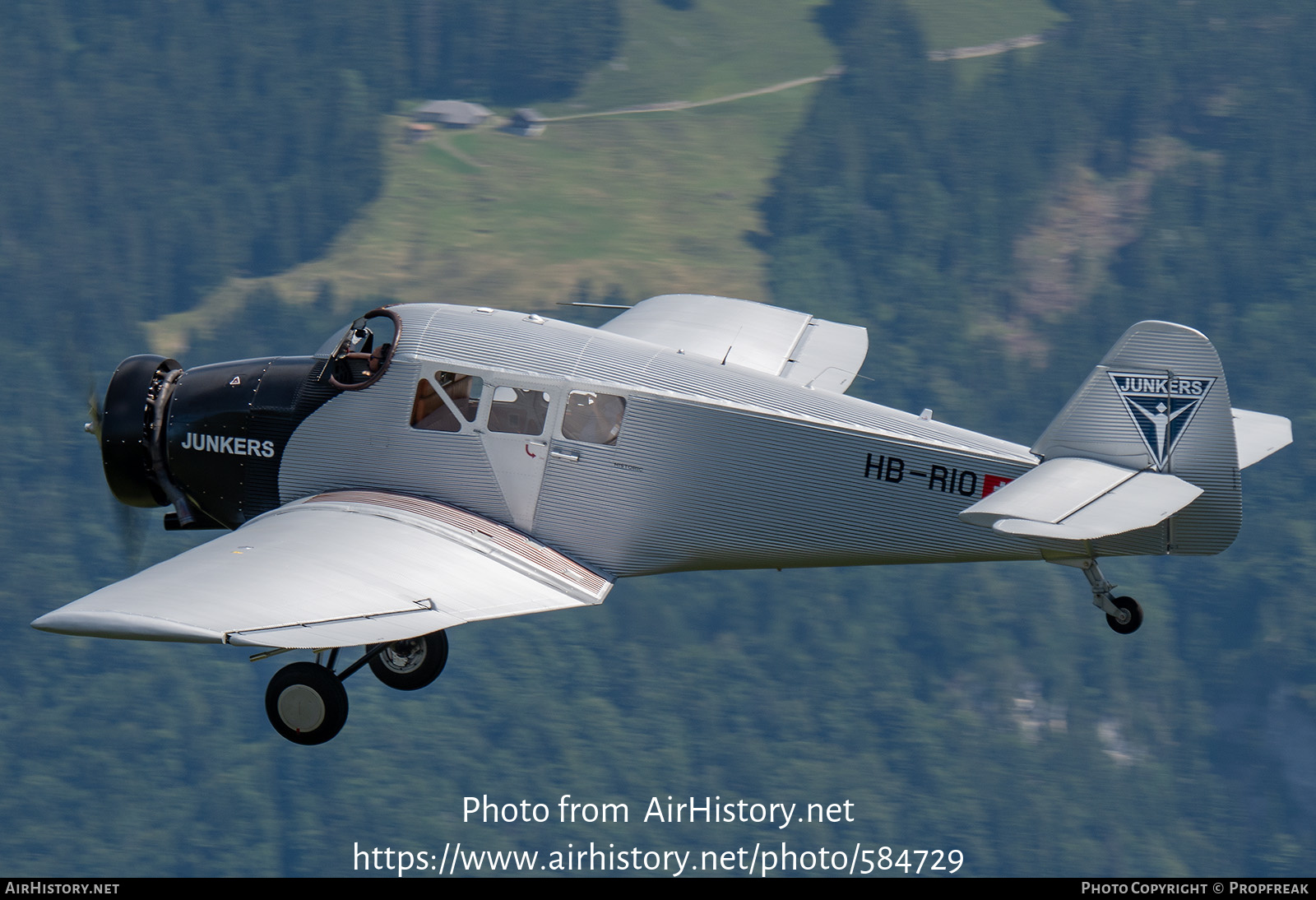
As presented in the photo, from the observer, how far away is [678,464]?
49.8 ft

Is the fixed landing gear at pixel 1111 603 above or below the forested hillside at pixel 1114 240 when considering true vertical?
above

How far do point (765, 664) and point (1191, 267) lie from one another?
50025mm

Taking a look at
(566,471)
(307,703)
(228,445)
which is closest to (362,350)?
(228,445)

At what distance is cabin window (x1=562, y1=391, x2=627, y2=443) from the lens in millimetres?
15266

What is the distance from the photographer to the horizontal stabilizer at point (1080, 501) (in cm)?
1273

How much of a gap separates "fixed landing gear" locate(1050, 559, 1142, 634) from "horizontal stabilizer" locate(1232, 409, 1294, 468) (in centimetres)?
165

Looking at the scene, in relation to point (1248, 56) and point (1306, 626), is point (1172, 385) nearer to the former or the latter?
point (1306, 626)

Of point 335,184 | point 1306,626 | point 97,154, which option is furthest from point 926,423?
point 97,154

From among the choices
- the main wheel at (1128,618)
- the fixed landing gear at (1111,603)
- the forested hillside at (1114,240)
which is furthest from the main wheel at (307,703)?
the forested hillside at (1114,240)

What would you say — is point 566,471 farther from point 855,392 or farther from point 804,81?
point 804,81

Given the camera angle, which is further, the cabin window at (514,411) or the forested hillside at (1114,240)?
the forested hillside at (1114,240)

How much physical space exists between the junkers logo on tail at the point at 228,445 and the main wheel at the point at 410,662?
2.39 metres

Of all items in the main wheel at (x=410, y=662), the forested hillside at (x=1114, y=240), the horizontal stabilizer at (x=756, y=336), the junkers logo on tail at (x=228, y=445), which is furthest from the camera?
the forested hillside at (x=1114, y=240)

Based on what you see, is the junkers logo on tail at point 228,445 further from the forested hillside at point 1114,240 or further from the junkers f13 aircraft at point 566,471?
the forested hillside at point 1114,240
